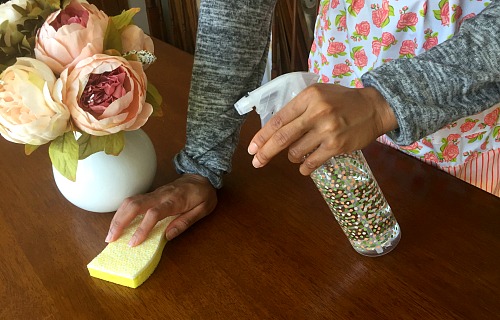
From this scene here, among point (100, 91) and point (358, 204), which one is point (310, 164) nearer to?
point (358, 204)

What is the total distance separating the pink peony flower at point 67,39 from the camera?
20.9 inches

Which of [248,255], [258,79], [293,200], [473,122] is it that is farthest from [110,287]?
[473,122]

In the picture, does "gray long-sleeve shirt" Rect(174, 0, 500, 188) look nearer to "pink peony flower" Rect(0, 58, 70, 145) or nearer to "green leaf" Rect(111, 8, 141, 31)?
"green leaf" Rect(111, 8, 141, 31)

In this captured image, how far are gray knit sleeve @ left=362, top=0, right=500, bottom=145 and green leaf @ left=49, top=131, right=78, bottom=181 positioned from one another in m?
0.33

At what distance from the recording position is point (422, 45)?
743 mm

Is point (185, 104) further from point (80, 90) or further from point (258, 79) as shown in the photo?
point (80, 90)

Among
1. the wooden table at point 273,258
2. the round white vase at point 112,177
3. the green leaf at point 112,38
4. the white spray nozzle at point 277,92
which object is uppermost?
the green leaf at point 112,38

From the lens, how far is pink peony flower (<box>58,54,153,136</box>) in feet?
1.72

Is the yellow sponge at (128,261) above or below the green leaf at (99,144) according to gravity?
below

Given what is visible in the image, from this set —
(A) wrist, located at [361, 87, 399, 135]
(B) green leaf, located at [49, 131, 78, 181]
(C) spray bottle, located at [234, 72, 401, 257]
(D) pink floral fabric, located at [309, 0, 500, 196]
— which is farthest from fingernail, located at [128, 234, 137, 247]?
(D) pink floral fabric, located at [309, 0, 500, 196]

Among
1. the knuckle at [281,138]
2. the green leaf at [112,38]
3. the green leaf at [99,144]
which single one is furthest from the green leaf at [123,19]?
the knuckle at [281,138]

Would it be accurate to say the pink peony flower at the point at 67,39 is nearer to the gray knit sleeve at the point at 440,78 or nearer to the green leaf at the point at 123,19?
the green leaf at the point at 123,19

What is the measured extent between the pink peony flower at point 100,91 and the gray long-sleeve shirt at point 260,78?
20 centimetres

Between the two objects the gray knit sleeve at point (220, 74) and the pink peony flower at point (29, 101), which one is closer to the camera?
the pink peony flower at point (29, 101)
